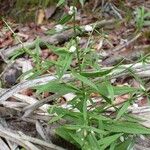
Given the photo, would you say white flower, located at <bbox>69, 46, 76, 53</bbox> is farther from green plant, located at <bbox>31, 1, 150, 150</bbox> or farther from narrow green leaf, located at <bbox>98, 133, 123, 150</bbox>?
narrow green leaf, located at <bbox>98, 133, 123, 150</bbox>

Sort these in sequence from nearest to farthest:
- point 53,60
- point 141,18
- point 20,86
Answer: point 53,60, point 20,86, point 141,18

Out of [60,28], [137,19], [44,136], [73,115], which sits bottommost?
[137,19]

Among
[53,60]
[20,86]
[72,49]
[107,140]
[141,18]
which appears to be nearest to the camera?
[72,49]

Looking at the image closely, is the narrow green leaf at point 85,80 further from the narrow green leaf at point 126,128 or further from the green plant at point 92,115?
the narrow green leaf at point 126,128

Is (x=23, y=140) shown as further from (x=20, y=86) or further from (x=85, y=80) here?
(x=85, y=80)

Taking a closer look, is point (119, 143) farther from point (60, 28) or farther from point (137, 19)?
point (137, 19)

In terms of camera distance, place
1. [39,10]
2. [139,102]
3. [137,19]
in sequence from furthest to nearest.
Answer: [39,10], [137,19], [139,102]

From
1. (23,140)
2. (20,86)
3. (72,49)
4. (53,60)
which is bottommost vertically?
(23,140)

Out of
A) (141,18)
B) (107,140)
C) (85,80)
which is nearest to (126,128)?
(107,140)

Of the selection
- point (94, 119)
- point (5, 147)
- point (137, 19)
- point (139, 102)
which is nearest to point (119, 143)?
point (94, 119)
